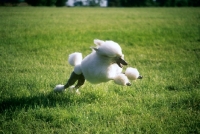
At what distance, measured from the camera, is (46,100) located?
4.39 meters

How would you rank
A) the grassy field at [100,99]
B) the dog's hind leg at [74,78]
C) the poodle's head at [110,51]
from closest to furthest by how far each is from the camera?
the grassy field at [100,99] → the poodle's head at [110,51] → the dog's hind leg at [74,78]

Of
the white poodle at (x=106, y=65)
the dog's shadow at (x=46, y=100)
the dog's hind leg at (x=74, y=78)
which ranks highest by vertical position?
the white poodle at (x=106, y=65)

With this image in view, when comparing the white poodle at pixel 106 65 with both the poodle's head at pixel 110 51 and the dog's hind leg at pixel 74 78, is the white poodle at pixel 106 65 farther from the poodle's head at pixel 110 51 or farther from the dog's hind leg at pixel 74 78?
the dog's hind leg at pixel 74 78

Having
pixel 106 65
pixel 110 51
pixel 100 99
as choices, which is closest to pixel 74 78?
pixel 100 99

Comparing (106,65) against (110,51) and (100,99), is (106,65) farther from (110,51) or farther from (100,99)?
(100,99)

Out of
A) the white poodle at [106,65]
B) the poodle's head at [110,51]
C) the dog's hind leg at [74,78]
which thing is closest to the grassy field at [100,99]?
the dog's hind leg at [74,78]

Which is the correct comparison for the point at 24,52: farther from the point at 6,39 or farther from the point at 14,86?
the point at 14,86

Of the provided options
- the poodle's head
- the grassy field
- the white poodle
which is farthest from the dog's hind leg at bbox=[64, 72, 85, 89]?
the poodle's head

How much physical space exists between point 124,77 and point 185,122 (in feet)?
3.81

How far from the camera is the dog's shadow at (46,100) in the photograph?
4.12 meters

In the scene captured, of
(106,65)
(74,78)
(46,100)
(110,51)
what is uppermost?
(110,51)

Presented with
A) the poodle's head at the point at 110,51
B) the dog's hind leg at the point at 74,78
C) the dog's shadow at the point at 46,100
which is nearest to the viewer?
the poodle's head at the point at 110,51

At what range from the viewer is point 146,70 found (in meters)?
6.61

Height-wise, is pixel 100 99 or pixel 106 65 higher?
pixel 106 65
